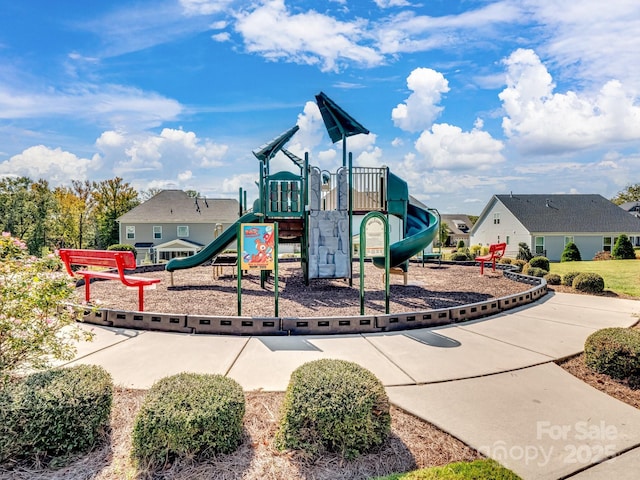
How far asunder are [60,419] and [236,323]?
145 inches

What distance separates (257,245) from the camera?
735 centimetres

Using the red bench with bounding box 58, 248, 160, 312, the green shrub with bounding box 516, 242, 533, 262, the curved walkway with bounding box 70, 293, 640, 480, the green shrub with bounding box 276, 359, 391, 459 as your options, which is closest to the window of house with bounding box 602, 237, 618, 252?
the green shrub with bounding box 516, 242, 533, 262

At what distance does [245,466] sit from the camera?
2824mm

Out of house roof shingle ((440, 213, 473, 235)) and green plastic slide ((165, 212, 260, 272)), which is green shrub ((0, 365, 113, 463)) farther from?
house roof shingle ((440, 213, 473, 235))

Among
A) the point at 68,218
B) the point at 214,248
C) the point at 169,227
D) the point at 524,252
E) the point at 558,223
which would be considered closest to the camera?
the point at 214,248

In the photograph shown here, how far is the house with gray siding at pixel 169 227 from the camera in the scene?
34969 mm

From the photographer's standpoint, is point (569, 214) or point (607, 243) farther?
point (569, 214)

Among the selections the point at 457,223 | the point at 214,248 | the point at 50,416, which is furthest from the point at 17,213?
the point at 457,223

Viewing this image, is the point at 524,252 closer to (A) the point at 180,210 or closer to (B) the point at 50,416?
(A) the point at 180,210

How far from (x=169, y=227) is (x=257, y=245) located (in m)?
31.5

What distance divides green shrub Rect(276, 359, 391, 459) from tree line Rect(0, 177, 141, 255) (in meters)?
40.3

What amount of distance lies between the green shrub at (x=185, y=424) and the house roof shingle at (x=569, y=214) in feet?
117

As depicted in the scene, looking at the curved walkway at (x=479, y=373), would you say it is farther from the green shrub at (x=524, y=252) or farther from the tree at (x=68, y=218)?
the tree at (x=68, y=218)

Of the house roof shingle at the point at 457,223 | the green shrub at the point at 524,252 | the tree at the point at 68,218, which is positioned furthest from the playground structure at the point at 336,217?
the house roof shingle at the point at 457,223
